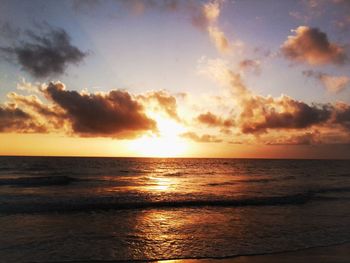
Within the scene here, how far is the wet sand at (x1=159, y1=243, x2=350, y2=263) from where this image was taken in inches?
448

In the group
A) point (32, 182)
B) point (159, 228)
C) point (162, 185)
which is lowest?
point (162, 185)

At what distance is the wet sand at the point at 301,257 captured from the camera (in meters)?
11.4

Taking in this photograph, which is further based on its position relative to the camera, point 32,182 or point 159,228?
point 32,182

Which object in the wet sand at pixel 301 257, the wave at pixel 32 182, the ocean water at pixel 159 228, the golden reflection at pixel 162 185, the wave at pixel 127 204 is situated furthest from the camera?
the wave at pixel 32 182

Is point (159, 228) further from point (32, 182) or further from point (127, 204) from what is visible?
point (32, 182)

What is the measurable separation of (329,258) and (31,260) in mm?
10354

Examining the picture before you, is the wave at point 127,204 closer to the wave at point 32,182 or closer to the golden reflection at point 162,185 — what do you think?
the golden reflection at point 162,185

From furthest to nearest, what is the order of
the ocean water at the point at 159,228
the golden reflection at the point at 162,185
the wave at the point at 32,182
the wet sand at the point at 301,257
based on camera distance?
the wave at the point at 32,182 < the golden reflection at the point at 162,185 < the ocean water at the point at 159,228 < the wet sand at the point at 301,257

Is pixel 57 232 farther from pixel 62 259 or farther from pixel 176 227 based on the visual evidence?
pixel 176 227

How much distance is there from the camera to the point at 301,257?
11.8 metres

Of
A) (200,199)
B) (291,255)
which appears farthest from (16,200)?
(291,255)

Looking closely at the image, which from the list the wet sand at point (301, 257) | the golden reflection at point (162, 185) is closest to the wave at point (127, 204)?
the golden reflection at point (162, 185)

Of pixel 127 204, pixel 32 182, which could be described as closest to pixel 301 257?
pixel 127 204

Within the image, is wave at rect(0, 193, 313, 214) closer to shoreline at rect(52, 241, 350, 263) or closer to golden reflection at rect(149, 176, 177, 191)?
golden reflection at rect(149, 176, 177, 191)
